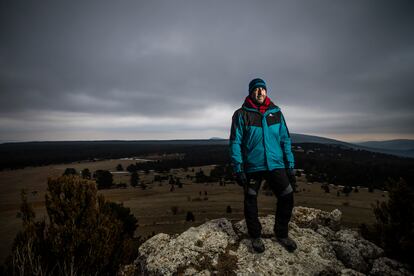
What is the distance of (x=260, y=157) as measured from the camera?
4320 millimetres

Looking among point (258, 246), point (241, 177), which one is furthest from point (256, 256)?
point (241, 177)

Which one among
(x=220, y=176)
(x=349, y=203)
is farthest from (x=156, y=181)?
(x=349, y=203)

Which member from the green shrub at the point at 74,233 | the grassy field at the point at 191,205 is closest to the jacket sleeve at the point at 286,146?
the green shrub at the point at 74,233

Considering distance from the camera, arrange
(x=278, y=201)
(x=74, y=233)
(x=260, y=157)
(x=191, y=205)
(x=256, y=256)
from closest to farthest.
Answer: (x=256, y=256) < (x=260, y=157) < (x=278, y=201) < (x=74, y=233) < (x=191, y=205)

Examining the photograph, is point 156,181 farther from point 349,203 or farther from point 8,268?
point 8,268

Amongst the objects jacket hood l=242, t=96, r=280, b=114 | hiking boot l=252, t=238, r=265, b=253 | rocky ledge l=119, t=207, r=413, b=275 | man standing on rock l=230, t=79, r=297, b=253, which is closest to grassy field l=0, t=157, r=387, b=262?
rocky ledge l=119, t=207, r=413, b=275

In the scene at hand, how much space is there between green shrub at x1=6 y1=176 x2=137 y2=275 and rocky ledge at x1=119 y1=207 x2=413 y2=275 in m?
3.08

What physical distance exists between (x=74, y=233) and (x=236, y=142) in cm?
634

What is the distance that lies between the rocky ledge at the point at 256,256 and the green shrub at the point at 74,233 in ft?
10.1

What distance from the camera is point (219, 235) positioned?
16.0ft

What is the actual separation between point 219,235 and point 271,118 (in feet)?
8.76

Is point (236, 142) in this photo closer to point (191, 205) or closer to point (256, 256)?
point (256, 256)

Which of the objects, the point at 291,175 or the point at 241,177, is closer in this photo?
the point at 241,177

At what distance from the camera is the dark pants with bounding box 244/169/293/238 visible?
4.34 m
